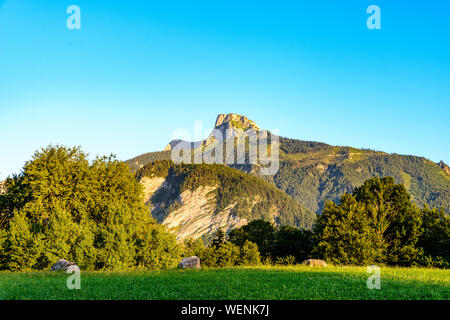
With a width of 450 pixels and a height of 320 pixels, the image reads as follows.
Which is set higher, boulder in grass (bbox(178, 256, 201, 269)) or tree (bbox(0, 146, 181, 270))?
tree (bbox(0, 146, 181, 270))

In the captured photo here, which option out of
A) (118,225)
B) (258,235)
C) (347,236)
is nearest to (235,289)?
(118,225)

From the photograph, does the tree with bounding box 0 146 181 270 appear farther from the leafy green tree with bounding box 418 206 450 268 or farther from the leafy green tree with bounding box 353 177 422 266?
the leafy green tree with bounding box 418 206 450 268

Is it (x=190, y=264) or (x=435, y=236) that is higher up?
(x=190, y=264)

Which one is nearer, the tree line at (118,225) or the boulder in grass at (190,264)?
the boulder in grass at (190,264)

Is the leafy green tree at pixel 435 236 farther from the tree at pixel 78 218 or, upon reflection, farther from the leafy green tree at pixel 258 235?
the tree at pixel 78 218

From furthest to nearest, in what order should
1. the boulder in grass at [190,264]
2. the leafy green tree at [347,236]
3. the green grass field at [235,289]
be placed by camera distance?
the leafy green tree at [347,236]
the boulder in grass at [190,264]
the green grass field at [235,289]

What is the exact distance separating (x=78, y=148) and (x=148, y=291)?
37121 millimetres

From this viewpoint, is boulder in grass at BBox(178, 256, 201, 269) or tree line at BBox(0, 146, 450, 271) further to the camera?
tree line at BBox(0, 146, 450, 271)

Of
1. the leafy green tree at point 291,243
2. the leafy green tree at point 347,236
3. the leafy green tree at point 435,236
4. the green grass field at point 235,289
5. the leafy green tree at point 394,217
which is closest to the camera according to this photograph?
the green grass field at point 235,289

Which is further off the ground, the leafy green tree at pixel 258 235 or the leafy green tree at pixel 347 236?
the leafy green tree at pixel 347 236

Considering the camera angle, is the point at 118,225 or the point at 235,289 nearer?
the point at 235,289

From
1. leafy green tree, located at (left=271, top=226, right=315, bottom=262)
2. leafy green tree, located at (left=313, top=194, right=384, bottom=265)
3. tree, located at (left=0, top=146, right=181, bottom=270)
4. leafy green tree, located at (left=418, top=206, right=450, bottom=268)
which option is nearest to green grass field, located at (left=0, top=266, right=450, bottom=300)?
tree, located at (left=0, top=146, right=181, bottom=270)

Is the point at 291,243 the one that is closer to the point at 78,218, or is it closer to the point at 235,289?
the point at 78,218

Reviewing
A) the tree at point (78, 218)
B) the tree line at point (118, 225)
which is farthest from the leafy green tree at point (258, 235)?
the tree at point (78, 218)
